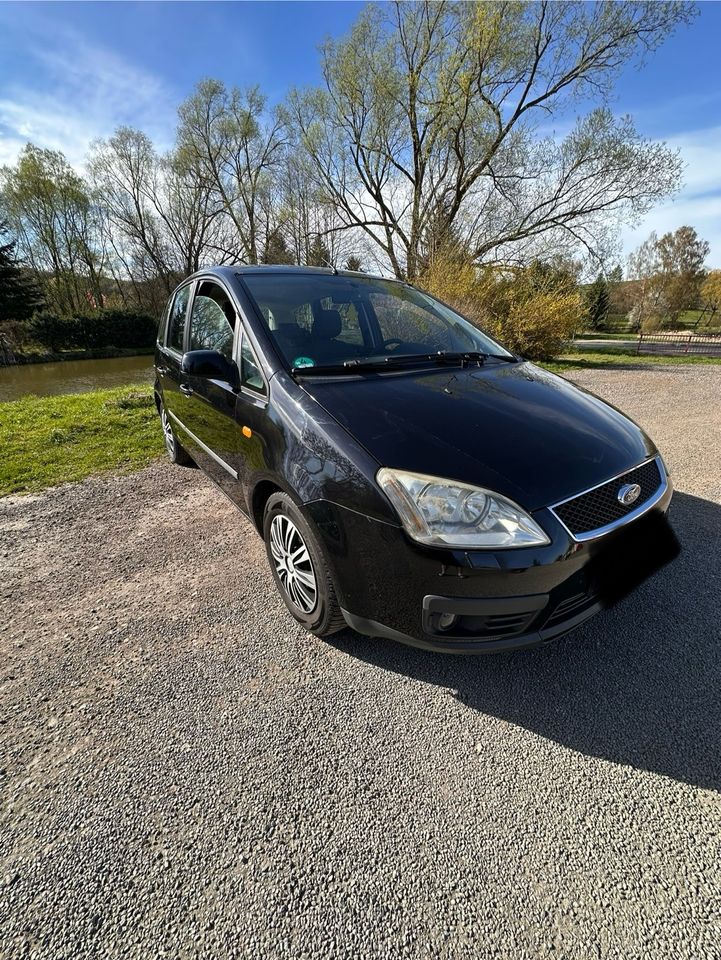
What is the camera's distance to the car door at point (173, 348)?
3.61 meters

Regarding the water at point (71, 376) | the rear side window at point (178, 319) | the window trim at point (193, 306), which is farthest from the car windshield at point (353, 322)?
the water at point (71, 376)

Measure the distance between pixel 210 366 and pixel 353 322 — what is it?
974 mm

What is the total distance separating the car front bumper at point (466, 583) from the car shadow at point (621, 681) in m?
0.36

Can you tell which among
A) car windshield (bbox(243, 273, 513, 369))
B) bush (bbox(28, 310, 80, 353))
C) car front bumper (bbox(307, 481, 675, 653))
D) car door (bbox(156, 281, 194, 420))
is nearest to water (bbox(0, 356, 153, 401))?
bush (bbox(28, 310, 80, 353))

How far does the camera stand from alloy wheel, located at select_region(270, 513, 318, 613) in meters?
2.14

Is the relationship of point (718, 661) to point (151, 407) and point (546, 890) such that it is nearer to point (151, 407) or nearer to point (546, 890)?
point (546, 890)

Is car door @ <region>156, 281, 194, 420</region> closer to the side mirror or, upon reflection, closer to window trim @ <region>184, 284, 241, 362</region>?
window trim @ <region>184, 284, 241, 362</region>

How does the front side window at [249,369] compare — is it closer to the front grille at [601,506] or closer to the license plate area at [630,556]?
the front grille at [601,506]

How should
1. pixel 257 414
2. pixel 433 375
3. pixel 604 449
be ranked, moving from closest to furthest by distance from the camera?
pixel 604 449 → pixel 257 414 → pixel 433 375

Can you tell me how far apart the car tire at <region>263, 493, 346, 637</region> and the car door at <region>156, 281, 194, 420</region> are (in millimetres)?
1900

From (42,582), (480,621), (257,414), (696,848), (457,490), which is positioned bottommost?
(696,848)

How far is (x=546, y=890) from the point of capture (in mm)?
1299

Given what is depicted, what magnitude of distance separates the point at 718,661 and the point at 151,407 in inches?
289

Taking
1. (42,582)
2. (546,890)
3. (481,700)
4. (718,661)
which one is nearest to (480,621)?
(481,700)
